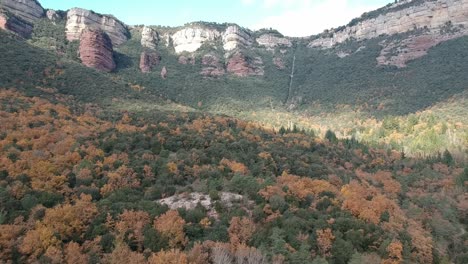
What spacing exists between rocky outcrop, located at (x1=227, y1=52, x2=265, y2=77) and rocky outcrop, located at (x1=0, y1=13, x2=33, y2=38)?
214ft

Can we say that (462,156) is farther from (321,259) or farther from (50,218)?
(50,218)

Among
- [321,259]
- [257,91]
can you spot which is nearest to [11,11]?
[257,91]

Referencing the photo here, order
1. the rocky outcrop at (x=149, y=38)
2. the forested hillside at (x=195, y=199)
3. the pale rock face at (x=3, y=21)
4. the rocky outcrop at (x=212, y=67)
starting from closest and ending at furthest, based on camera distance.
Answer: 1. the forested hillside at (x=195, y=199)
2. the pale rock face at (x=3, y=21)
3. the rocky outcrop at (x=212, y=67)
4. the rocky outcrop at (x=149, y=38)

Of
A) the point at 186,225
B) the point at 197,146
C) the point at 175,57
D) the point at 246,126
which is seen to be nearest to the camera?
the point at 186,225

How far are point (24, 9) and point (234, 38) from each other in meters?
76.7

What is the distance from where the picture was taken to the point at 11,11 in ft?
411

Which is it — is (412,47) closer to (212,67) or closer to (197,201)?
(212,67)

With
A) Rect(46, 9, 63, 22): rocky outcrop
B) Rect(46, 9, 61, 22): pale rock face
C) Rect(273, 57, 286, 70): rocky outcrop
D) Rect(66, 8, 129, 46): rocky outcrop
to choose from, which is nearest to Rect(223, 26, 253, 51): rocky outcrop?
Rect(273, 57, 286, 70): rocky outcrop

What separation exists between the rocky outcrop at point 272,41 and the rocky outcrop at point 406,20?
14.9 m

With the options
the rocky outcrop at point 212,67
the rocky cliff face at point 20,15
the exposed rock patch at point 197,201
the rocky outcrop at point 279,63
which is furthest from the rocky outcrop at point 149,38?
the exposed rock patch at point 197,201

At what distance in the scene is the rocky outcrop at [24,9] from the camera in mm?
124262

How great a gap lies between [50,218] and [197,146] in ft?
80.3

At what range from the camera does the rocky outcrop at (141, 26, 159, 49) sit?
157m

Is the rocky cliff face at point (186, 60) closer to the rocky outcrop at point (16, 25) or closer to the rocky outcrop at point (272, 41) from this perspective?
the rocky outcrop at point (272, 41)
